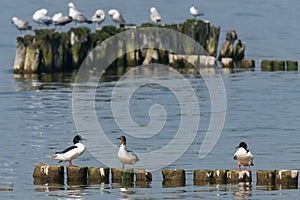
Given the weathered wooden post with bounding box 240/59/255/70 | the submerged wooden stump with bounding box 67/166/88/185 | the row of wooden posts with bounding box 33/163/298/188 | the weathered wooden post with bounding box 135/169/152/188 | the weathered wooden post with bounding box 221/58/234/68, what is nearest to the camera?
the row of wooden posts with bounding box 33/163/298/188

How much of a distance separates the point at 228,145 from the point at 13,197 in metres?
8.70

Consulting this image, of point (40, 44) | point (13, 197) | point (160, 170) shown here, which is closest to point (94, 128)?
point (160, 170)

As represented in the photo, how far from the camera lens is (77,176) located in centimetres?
2264

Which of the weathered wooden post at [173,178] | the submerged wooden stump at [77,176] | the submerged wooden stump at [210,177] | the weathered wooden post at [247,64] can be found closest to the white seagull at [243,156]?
the submerged wooden stump at [210,177]

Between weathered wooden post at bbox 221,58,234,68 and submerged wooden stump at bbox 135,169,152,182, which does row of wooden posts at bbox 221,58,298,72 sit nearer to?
weathered wooden post at bbox 221,58,234,68

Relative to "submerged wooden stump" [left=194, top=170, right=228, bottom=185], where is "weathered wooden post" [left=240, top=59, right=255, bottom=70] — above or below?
above

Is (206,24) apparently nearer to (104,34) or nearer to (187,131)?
A: (104,34)

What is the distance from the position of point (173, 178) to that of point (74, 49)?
31724 mm

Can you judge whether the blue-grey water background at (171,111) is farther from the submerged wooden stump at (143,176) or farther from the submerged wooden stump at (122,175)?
the submerged wooden stump at (122,175)

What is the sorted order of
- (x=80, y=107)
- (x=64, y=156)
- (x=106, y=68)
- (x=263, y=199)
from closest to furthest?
(x=263, y=199)
(x=64, y=156)
(x=80, y=107)
(x=106, y=68)

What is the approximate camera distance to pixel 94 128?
1265 inches

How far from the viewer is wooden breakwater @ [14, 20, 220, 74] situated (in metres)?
50.1

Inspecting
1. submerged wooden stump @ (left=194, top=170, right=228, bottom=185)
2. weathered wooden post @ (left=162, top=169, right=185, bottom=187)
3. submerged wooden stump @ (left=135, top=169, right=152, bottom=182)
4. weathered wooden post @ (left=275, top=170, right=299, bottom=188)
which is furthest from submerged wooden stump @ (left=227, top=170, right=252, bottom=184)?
submerged wooden stump @ (left=135, top=169, right=152, bottom=182)

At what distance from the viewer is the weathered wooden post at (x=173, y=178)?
2230 centimetres
